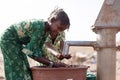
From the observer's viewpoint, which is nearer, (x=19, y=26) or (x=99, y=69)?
(x=19, y=26)

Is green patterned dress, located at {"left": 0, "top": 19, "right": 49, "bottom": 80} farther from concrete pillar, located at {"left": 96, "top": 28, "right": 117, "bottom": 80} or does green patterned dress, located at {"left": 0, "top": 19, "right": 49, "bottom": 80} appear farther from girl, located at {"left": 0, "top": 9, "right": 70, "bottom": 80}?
concrete pillar, located at {"left": 96, "top": 28, "right": 117, "bottom": 80}

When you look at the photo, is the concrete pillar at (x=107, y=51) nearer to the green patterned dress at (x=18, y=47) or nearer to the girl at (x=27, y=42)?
the girl at (x=27, y=42)

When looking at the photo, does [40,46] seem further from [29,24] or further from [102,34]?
[102,34]

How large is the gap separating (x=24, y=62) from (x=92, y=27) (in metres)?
0.84

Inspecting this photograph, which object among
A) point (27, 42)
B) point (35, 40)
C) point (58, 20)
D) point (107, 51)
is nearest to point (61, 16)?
point (58, 20)

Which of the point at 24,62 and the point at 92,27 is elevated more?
the point at 92,27

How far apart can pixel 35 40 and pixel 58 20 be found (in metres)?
0.27

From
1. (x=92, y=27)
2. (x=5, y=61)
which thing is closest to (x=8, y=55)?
(x=5, y=61)

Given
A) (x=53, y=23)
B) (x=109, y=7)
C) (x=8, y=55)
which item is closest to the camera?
(x=53, y=23)

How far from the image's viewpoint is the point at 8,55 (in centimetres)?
402

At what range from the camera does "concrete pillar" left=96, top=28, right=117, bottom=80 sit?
4398 millimetres

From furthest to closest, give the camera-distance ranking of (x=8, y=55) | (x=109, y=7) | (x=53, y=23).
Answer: (x=109, y=7), (x=8, y=55), (x=53, y=23)

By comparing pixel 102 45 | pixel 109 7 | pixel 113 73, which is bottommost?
pixel 113 73

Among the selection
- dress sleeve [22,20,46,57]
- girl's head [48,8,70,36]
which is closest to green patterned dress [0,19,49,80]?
dress sleeve [22,20,46,57]
